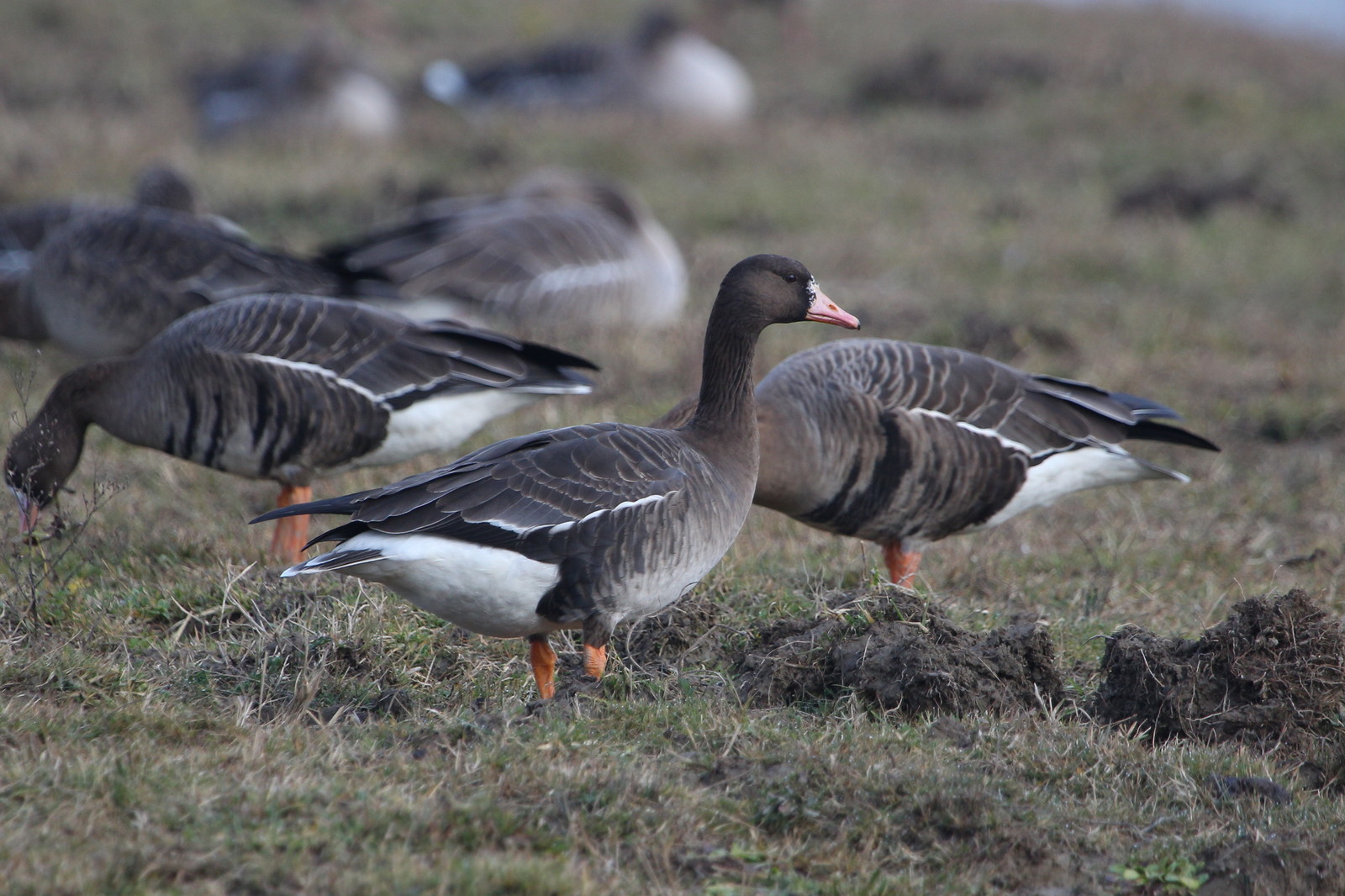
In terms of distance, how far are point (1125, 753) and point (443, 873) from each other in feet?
7.16

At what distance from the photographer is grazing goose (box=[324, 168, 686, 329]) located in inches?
396

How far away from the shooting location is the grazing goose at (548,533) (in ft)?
14.2

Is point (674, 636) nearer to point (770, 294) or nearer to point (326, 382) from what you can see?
point (770, 294)

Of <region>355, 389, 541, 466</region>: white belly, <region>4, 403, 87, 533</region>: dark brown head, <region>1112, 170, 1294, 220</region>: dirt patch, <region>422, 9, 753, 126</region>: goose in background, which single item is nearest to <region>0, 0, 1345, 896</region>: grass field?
<region>1112, 170, 1294, 220</region>: dirt patch

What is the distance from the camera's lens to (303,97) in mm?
16688

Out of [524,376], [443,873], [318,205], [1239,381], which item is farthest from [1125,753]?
[318,205]

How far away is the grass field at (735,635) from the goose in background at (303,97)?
5.51ft

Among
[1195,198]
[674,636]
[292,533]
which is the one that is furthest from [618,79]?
[674,636]

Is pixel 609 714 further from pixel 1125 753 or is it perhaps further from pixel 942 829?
pixel 1125 753

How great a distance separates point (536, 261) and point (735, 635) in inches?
231

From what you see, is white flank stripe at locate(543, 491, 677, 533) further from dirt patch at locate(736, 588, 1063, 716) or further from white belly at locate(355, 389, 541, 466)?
white belly at locate(355, 389, 541, 466)

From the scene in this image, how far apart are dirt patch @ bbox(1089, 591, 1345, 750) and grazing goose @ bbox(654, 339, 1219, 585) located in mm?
1300

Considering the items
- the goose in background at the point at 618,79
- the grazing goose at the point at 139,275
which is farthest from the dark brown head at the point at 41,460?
the goose in background at the point at 618,79

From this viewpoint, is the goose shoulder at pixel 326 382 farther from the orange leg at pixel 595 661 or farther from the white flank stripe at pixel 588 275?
the white flank stripe at pixel 588 275
